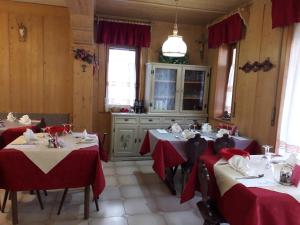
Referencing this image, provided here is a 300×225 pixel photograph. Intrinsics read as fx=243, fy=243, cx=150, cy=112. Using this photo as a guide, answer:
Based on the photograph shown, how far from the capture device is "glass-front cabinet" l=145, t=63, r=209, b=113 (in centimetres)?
464

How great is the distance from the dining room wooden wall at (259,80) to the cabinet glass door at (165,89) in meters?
1.24

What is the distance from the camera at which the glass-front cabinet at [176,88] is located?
4.64 m

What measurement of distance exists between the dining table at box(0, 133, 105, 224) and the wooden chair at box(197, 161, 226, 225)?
104 cm

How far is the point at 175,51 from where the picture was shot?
3.32 metres

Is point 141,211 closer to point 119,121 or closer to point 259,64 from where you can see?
point 119,121

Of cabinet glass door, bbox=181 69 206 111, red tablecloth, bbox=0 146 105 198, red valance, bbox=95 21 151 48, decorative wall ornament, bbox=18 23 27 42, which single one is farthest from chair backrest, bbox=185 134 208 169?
decorative wall ornament, bbox=18 23 27 42

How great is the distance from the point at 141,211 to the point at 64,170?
1000 mm

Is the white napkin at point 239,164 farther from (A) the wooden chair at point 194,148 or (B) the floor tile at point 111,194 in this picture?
(B) the floor tile at point 111,194

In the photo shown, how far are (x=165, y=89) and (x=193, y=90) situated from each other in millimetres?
600

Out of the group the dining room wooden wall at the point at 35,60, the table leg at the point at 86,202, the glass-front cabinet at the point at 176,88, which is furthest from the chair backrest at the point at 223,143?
the dining room wooden wall at the point at 35,60

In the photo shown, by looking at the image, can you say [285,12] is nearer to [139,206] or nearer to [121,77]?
[139,206]

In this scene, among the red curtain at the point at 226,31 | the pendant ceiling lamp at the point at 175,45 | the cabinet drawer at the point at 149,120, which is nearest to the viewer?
the pendant ceiling lamp at the point at 175,45
